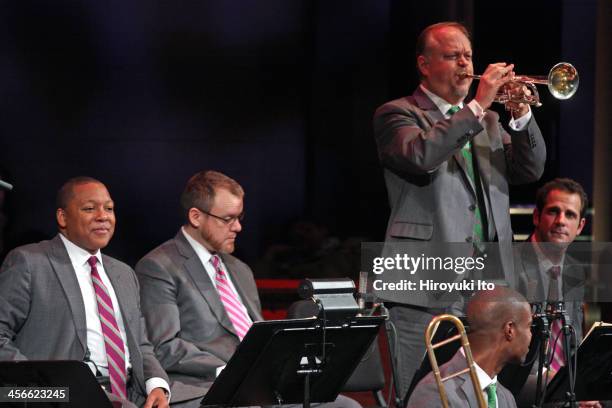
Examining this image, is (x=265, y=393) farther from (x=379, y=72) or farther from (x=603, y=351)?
(x=379, y=72)

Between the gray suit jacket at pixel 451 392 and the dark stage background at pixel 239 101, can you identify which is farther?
the dark stage background at pixel 239 101

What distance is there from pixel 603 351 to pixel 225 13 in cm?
411

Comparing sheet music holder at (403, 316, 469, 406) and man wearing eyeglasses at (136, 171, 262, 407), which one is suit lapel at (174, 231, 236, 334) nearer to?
man wearing eyeglasses at (136, 171, 262, 407)

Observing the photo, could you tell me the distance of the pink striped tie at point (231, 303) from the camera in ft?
17.2

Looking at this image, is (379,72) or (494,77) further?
(379,72)

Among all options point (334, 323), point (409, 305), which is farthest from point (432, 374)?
point (409, 305)

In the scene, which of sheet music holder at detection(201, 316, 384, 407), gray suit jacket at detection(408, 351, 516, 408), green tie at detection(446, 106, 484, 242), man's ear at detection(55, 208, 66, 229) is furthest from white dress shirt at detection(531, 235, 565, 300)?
man's ear at detection(55, 208, 66, 229)

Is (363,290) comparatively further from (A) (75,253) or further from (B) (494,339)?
(A) (75,253)

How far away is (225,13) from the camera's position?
26.1ft

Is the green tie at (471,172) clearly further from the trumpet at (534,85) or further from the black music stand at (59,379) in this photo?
the black music stand at (59,379)

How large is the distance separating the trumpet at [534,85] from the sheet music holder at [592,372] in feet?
3.39

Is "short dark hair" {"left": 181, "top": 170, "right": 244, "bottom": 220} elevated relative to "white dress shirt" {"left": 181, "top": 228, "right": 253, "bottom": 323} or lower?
elevated

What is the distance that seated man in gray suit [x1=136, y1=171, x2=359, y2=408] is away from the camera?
5.06 meters

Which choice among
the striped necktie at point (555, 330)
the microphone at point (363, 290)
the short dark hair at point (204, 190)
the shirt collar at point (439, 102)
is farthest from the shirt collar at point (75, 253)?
the striped necktie at point (555, 330)
